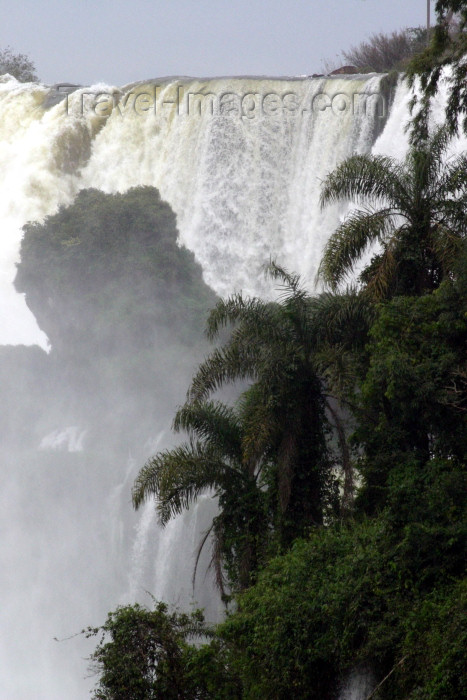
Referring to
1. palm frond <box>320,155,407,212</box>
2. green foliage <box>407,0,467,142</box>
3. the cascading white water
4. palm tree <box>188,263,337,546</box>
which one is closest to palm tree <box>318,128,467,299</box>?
palm frond <box>320,155,407,212</box>

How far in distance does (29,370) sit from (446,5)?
23991 millimetres

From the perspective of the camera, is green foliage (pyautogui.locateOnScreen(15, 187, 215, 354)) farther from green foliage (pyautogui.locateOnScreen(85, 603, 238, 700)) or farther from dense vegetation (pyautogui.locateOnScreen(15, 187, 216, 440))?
green foliage (pyautogui.locateOnScreen(85, 603, 238, 700))

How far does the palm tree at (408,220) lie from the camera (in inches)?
489

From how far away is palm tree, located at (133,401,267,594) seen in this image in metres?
12.2

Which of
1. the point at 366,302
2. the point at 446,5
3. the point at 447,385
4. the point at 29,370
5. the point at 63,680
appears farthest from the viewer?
the point at 29,370

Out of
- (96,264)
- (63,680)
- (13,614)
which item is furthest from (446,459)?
(96,264)

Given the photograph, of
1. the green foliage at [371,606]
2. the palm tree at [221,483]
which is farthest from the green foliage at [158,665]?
the palm tree at [221,483]

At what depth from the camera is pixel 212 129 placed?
3180 cm

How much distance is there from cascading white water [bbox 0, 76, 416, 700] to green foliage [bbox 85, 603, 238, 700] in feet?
32.0

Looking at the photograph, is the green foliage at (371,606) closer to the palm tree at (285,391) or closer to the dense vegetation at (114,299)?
the palm tree at (285,391)

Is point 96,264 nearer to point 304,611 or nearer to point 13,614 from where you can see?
point 13,614

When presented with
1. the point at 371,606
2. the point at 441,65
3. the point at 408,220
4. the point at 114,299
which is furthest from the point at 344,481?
the point at 114,299

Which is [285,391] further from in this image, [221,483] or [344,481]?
[221,483]

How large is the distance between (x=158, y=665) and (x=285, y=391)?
343 centimetres
